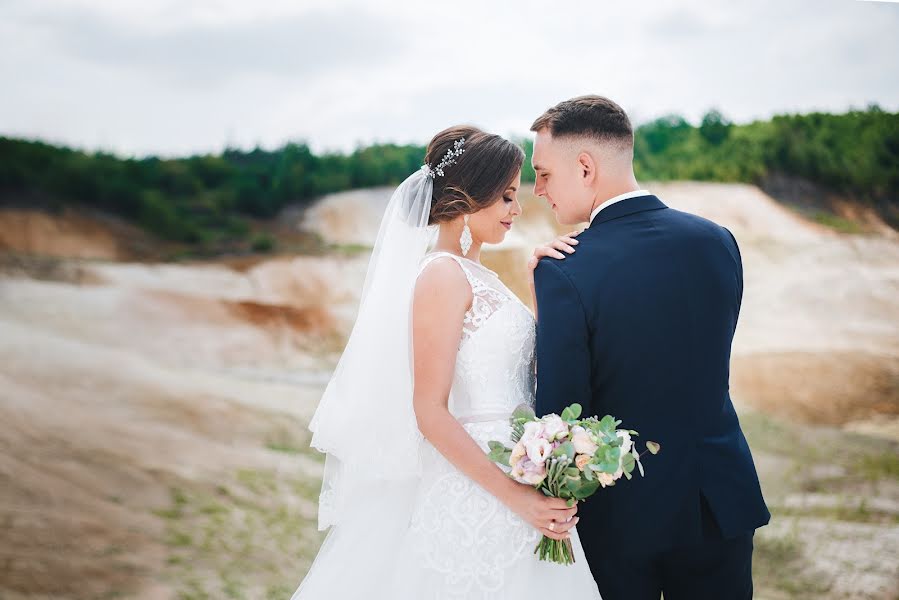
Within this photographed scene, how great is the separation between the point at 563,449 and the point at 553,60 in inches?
192

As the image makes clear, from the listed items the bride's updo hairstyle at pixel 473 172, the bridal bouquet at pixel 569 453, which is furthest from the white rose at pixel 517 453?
the bride's updo hairstyle at pixel 473 172

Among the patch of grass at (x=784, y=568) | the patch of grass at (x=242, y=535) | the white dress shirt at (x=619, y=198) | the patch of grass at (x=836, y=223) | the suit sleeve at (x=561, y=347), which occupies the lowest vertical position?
the patch of grass at (x=784, y=568)

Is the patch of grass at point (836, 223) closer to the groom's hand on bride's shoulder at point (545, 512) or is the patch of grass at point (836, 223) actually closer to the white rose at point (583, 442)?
the groom's hand on bride's shoulder at point (545, 512)

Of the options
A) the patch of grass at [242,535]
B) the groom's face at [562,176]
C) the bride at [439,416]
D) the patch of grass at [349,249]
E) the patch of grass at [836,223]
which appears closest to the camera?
the bride at [439,416]

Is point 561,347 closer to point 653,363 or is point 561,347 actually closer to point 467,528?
point 653,363

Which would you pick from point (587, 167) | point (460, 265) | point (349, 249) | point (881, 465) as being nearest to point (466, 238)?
point (460, 265)

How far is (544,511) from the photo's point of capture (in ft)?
5.81

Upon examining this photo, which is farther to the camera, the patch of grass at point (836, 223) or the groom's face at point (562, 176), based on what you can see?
the patch of grass at point (836, 223)

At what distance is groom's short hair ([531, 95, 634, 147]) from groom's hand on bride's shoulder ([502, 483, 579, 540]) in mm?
887

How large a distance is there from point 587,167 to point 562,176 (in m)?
0.07

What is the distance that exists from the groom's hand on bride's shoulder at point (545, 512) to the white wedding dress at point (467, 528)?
0.10 m

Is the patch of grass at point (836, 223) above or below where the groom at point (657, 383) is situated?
above

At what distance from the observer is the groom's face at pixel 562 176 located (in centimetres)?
199

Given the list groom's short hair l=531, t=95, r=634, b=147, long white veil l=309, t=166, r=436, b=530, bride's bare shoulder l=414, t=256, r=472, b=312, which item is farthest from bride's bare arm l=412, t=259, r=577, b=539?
groom's short hair l=531, t=95, r=634, b=147
